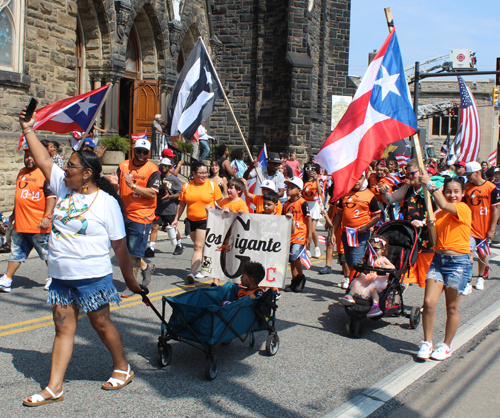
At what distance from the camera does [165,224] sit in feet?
38.1

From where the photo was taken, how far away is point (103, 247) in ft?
13.7

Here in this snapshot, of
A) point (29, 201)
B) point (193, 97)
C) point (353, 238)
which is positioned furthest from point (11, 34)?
point (353, 238)

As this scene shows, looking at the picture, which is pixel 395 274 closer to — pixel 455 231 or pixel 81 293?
pixel 455 231

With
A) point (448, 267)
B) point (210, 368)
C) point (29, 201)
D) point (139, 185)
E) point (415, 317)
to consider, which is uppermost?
point (139, 185)

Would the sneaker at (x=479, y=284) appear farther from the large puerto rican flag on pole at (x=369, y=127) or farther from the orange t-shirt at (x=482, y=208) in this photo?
the large puerto rican flag on pole at (x=369, y=127)

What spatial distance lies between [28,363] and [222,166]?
8.51m

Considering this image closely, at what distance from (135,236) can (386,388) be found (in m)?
4.00

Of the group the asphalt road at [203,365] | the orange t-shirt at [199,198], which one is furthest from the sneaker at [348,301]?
the orange t-shirt at [199,198]

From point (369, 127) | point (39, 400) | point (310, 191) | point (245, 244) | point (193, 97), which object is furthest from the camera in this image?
point (310, 191)

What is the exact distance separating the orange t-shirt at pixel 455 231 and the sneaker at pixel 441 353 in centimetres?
96

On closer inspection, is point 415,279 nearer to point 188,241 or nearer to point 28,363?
point 28,363

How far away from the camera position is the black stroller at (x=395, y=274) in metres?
6.13

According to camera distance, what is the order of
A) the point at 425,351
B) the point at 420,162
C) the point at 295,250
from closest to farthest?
the point at 420,162, the point at 425,351, the point at 295,250

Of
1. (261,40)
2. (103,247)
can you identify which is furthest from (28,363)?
(261,40)
